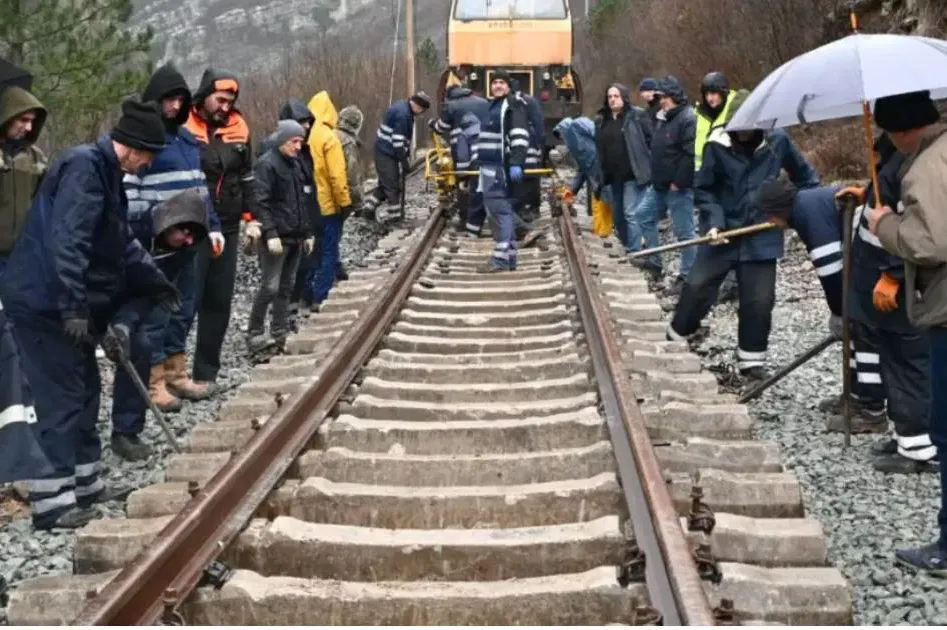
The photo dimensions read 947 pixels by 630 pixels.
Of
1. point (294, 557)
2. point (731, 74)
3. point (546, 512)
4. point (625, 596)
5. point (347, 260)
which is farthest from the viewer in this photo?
point (731, 74)

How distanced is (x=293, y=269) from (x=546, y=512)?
5419mm

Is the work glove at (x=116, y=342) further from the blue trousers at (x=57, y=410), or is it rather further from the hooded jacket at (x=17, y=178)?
the hooded jacket at (x=17, y=178)

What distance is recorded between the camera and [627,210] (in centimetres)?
1198

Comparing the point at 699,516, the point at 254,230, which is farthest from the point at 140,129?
the point at 254,230

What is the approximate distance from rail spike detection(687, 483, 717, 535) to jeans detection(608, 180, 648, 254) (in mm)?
7683

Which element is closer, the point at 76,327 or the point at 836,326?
the point at 76,327

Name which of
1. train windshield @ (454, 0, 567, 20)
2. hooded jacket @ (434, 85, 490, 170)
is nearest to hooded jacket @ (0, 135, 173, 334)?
hooded jacket @ (434, 85, 490, 170)

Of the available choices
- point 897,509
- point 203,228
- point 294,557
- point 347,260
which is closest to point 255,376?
point 203,228

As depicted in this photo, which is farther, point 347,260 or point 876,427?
point 347,260

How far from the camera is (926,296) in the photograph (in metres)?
4.73

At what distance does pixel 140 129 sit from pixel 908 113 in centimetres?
329

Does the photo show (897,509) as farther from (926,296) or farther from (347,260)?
(347,260)

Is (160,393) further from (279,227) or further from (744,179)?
(744,179)

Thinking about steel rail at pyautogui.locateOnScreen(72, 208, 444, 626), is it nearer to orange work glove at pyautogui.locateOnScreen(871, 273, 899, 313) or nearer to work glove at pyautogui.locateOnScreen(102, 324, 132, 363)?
work glove at pyautogui.locateOnScreen(102, 324, 132, 363)
